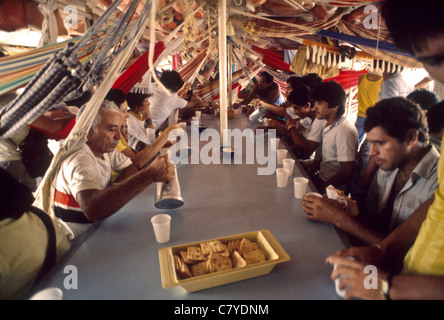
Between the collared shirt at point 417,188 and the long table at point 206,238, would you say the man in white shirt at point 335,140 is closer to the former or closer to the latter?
the long table at point 206,238

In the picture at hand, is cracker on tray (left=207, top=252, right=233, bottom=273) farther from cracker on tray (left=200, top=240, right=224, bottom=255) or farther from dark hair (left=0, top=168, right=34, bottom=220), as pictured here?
dark hair (left=0, top=168, right=34, bottom=220)

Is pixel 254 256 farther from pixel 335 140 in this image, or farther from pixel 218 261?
pixel 335 140

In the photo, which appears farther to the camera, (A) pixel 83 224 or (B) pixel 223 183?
(B) pixel 223 183

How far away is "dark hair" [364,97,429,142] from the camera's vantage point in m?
1.47

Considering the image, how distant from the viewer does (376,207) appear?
73.3 inches

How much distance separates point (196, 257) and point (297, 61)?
4103mm

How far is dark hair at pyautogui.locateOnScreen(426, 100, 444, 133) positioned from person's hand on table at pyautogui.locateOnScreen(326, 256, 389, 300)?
152cm

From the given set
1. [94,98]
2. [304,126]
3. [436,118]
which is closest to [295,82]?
[304,126]

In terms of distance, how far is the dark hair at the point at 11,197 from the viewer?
1.04 m

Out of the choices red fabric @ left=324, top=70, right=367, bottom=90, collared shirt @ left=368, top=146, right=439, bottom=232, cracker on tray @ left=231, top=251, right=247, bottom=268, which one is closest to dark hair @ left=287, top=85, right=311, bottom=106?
collared shirt @ left=368, top=146, right=439, bottom=232

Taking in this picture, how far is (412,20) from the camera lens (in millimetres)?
811

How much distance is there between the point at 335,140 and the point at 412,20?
1.71 m

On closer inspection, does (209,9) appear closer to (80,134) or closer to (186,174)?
(186,174)
